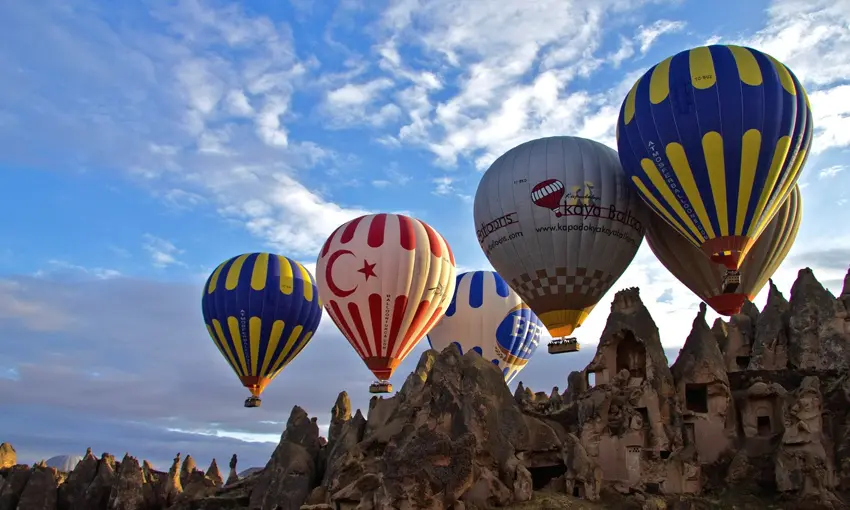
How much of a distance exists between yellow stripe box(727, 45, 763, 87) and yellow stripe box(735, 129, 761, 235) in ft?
5.44

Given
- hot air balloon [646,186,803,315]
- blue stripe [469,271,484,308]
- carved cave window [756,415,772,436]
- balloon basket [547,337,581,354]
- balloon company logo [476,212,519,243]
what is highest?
blue stripe [469,271,484,308]

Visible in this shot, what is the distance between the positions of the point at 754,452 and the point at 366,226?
18557 millimetres

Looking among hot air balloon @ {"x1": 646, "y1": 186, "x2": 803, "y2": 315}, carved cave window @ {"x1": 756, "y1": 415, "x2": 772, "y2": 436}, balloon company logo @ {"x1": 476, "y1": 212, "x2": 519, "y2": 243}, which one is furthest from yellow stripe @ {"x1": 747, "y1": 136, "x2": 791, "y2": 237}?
balloon company logo @ {"x1": 476, "y1": 212, "x2": 519, "y2": 243}

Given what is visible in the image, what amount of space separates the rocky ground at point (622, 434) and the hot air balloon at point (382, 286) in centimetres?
621

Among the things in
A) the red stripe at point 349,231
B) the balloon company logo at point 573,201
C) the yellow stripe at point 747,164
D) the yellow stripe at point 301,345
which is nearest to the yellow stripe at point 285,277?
the yellow stripe at point 301,345

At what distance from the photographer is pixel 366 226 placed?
121 feet

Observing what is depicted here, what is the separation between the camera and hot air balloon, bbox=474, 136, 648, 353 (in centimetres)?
3016

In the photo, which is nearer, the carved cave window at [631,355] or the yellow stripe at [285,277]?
the carved cave window at [631,355]

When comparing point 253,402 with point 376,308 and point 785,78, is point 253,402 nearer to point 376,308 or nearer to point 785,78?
point 376,308

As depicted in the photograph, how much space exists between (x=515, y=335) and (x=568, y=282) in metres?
14.0

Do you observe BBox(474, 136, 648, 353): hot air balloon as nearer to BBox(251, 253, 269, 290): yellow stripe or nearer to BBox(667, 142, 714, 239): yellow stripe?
BBox(667, 142, 714, 239): yellow stripe

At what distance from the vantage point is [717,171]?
26.4 meters

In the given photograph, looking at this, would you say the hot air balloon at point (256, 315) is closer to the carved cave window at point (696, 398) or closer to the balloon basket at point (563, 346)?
the balloon basket at point (563, 346)

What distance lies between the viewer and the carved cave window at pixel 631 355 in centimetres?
2610
